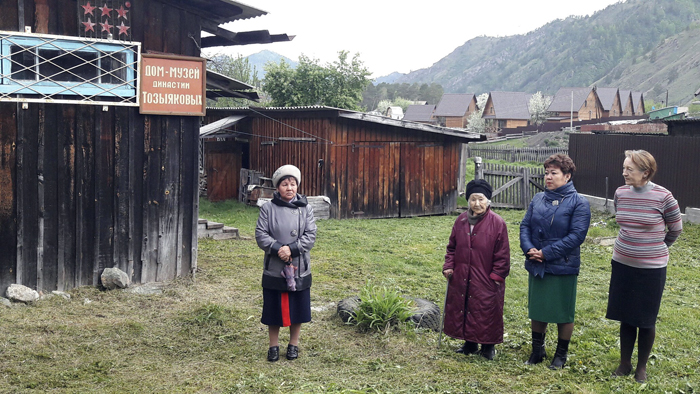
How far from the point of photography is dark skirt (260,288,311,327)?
5.33 meters

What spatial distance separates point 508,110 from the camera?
227ft

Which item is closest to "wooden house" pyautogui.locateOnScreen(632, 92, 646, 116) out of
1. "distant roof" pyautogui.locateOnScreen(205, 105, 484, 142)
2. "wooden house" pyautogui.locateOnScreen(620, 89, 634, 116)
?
"wooden house" pyautogui.locateOnScreen(620, 89, 634, 116)

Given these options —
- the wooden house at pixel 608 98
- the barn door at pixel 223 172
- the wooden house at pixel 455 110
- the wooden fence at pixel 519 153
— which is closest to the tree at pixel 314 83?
the wooden fence at pixel 519 153

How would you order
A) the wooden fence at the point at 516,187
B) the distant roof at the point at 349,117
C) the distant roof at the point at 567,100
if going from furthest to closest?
1. the distant roof at the point at 567,100
2. the wooden fence at the point at 516,187
3. the distant roof at the point at 349,117

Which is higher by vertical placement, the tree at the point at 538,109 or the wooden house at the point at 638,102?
the wooden house at the point at 638,102

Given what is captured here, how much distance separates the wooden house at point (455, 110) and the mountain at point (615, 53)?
3732cm

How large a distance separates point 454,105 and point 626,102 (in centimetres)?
2096

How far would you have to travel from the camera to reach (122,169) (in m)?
7.72

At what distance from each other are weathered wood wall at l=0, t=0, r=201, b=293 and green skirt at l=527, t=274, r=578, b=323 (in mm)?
4967

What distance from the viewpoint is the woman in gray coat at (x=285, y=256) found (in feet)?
17.3

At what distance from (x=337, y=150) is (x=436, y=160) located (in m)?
3.18

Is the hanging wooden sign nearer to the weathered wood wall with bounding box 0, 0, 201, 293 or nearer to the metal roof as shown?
the weathered wood wall with bounding box 0, 0, 201, 293

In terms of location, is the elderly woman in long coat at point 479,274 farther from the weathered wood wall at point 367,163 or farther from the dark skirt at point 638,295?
the weathered wood wall at point 367,163

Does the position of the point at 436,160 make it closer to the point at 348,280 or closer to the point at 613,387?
the point at 348,280
